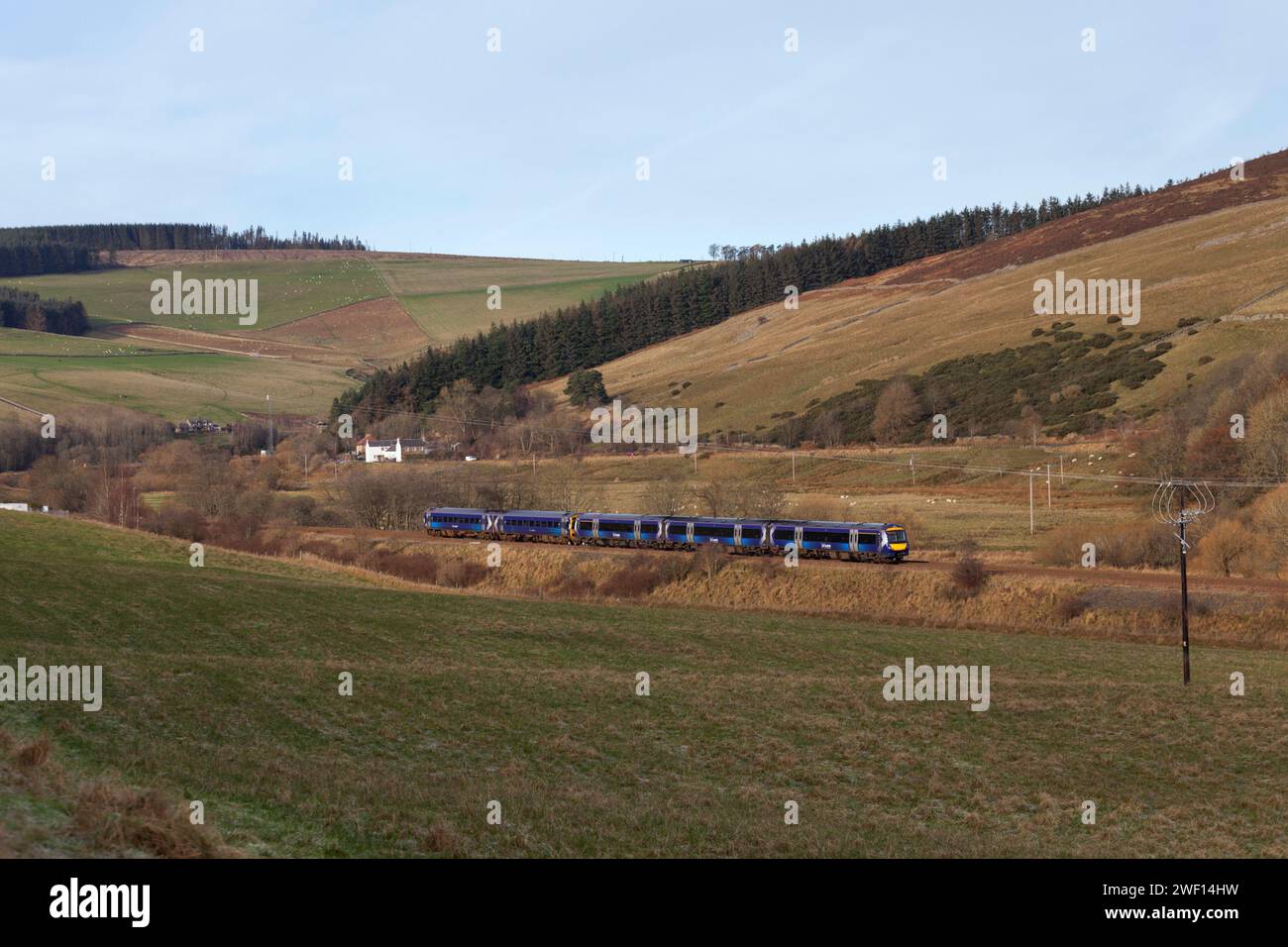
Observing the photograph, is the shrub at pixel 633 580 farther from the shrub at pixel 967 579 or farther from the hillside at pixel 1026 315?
the hillside at pixel 1026 315

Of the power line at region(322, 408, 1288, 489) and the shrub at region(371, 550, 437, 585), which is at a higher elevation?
the power line at region(322, 408, 1288, 489)

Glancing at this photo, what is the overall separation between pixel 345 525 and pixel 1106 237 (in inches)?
5371

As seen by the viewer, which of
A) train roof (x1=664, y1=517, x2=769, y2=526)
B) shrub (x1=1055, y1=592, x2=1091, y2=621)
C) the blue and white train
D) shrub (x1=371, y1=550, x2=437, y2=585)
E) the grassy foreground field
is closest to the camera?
the grassy foreground field

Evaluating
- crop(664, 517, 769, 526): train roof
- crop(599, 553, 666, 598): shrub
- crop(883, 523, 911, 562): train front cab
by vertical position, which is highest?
crop(664, 517, 769, 526): train roof

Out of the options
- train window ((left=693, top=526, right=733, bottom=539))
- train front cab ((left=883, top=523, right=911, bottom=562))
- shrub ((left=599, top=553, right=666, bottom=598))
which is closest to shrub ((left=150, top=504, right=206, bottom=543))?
shrub ((left=599, top=553, right=666, bottom=598))

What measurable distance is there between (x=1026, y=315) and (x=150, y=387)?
128497mm

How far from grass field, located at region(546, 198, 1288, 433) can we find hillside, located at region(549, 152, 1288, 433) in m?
0.29

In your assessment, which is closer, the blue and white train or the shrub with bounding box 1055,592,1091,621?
the shrub with bounding box 1055,592,1091,621

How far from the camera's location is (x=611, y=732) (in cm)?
2416

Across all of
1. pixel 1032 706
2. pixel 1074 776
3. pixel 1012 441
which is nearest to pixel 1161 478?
pixel 1012 441

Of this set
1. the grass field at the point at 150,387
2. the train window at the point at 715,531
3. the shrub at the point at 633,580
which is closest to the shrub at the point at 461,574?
the shrub at the point at 633,580

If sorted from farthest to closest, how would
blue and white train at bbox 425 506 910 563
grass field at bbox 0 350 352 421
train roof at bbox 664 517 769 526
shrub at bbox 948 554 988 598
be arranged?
grass field at bbox 0 350 352 421
train roof at bbox 664 517 769 526
blue and white train at bbox 425 506 910 563
shrub at bbox 948 554 988 598

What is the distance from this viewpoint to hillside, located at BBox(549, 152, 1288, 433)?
384ft

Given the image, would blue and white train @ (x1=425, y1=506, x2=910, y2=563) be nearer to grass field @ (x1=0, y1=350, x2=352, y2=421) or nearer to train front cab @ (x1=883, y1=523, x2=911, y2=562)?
train front cab @ (x1=883, y1=523, x2=911, y2=562)
